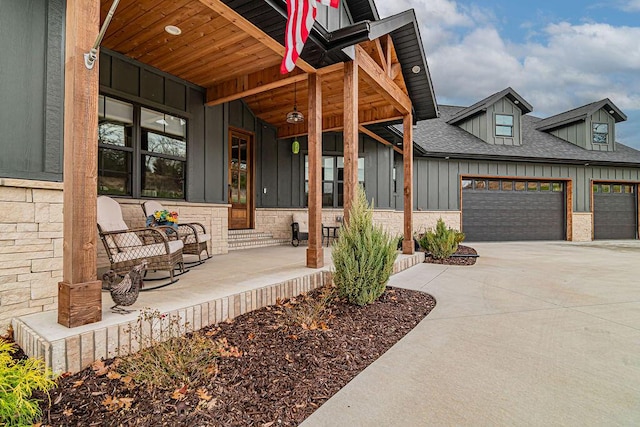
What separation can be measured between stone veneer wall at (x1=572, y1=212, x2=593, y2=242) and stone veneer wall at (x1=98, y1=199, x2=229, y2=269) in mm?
12742

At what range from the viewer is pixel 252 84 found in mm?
5184

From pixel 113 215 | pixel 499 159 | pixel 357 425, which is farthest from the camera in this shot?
pixel 499 159

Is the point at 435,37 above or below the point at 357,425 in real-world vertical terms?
above

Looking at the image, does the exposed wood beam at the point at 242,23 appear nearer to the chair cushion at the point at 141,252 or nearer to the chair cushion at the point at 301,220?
the chair cushion at the point at 141,252

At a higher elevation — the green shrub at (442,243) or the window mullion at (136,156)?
the window mullion at (136,156)

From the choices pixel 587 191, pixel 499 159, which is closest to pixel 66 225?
pixel 499 159

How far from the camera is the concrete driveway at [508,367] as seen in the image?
1.64 m

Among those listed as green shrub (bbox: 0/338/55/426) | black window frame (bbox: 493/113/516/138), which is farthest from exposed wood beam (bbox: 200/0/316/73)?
black window frame (bbox: 493/113/516/138)

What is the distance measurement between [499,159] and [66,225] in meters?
12.3

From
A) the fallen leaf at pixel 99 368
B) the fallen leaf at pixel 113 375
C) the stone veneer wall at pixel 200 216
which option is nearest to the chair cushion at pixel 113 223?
the stone veneer wall at pixel 200 216

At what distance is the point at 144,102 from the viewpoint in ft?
16.2

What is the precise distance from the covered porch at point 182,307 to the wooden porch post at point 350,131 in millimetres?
1087

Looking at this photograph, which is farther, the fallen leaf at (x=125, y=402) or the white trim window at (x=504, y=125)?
the white trim window at (x=504, y=125)

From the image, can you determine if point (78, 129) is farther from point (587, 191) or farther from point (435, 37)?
point (435, 37)
